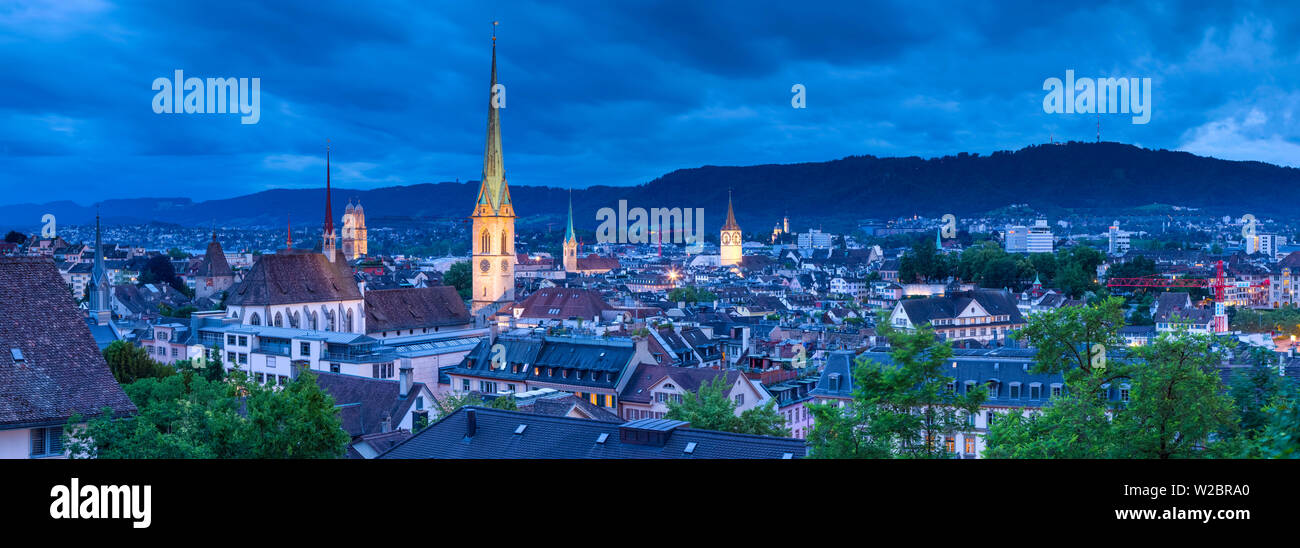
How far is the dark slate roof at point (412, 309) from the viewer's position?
6438 cm

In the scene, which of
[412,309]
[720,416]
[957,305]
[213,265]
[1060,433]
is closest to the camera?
[1060,433]

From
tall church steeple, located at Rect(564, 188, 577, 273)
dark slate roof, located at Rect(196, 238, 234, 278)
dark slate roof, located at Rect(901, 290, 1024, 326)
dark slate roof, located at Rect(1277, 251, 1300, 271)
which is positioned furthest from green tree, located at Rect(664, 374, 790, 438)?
tall church steeple, located at Rect(564, 188, 577, 273)

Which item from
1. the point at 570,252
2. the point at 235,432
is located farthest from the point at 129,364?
the point at 570,252

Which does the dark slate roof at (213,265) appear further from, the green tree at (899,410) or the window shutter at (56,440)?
the green tree at (899,410)

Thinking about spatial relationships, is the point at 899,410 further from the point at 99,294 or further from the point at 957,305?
the point at 957,305

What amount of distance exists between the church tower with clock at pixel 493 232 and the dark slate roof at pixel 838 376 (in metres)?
40.8

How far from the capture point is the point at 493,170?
263ft

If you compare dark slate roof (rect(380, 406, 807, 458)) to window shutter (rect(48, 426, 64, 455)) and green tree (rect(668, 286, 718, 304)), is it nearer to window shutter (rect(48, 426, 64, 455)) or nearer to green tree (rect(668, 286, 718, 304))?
window shutter (rect(48, 426, 64, 455))

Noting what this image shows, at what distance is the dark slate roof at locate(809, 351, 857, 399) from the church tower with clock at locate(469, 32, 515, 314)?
40834 millimetres

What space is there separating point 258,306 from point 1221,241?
185 meters

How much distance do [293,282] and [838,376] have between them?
3428cm

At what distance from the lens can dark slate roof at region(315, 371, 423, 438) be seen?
33.9m
